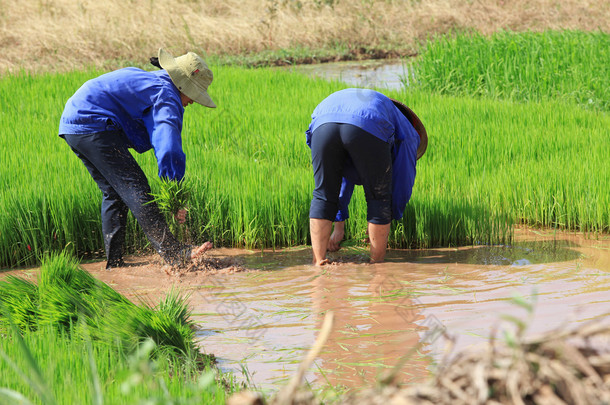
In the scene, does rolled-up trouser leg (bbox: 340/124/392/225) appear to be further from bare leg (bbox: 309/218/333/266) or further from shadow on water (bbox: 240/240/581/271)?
shadow on water (bbox: 240/240/581/271)

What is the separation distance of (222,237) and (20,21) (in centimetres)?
1225

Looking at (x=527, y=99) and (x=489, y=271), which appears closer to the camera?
(x=489, y=271)

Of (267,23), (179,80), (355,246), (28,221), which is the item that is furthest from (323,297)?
(267,23)

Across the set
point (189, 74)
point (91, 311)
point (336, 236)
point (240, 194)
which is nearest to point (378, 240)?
point (336, 236)

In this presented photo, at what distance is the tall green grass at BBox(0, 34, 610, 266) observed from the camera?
4.81m

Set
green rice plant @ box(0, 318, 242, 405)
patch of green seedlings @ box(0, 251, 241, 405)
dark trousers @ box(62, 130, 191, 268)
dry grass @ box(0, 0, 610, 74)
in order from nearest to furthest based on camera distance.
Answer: green rice plant @ box(0, 318, 242, 405) → patch of green seedlings @ box(0, 251, 241, 405) → dark trousers @ box(62, 130, 191, 268) → dry grass @ box(0, 0, 610, 74)

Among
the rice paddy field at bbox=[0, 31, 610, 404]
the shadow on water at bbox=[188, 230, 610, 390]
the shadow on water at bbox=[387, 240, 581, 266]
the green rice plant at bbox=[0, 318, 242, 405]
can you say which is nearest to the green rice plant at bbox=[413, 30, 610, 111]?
the rice paddy field at bbox=[0, 31, 610, 404]

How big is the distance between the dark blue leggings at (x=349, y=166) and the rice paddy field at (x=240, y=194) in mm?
758

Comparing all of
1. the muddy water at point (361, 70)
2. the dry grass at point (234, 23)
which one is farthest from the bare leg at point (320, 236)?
the dry grass at point (234, 23)

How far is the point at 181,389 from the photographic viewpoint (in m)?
2.24

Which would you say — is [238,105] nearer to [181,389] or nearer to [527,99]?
[527,99]

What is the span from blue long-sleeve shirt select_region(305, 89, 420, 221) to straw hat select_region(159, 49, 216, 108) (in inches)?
28.5

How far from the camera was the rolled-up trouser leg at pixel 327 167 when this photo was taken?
3.90m

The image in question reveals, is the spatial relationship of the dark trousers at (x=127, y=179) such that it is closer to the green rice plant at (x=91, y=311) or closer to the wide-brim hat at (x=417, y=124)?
the green rice plant at (x=91, y=311)
